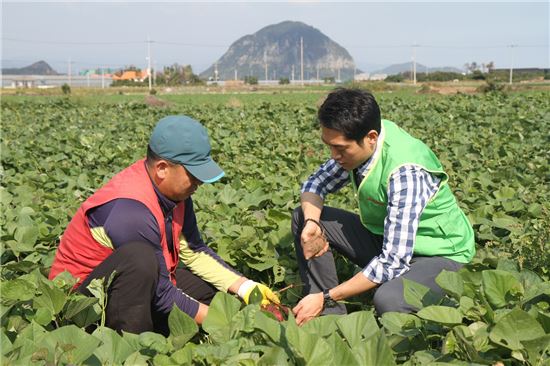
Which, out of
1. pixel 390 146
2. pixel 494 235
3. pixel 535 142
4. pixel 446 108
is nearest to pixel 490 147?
pixel 535 142

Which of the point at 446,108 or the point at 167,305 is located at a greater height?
the point at 446,108

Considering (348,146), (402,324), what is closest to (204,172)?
(348,146)

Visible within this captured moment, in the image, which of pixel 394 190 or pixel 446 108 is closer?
pixel 394 190

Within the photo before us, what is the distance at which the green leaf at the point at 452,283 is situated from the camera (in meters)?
2.00

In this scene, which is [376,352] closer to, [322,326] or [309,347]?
[309,347]

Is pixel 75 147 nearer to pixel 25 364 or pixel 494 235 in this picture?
pixel 494 235

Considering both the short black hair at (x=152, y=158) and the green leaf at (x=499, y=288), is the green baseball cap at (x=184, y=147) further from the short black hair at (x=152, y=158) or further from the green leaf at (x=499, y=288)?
the green leaf at (x=499, y=288)

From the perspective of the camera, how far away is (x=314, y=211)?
322cm

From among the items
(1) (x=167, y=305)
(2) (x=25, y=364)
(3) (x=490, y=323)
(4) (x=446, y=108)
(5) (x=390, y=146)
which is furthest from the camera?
(4) (x=446, y=108)

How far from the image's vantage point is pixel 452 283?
2.01 meters

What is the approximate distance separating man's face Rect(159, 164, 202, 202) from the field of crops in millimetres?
561

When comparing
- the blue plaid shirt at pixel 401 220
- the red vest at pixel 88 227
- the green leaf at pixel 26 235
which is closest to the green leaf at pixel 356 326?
the blue plaid shirt at pixel 401 220

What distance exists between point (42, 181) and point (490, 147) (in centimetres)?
494

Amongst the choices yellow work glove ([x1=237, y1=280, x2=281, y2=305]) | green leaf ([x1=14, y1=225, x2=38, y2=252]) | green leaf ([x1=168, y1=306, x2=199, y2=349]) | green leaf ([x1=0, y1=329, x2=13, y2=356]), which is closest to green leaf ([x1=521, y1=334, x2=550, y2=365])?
green leaf ([x1=168, y1=306, x2=199, y2=349])
